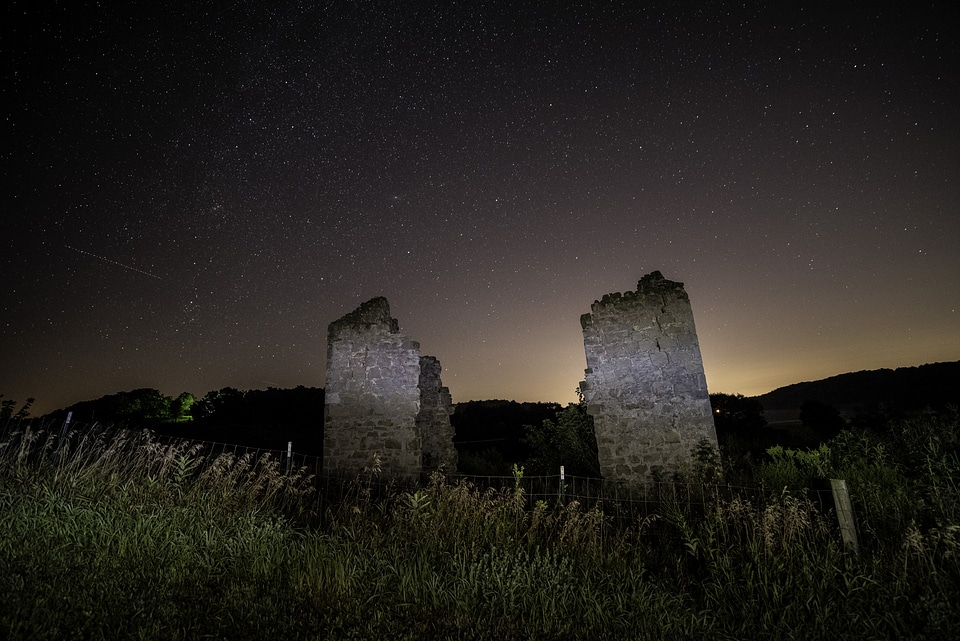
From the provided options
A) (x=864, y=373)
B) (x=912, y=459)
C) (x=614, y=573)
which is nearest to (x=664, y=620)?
(x=614, y=573)

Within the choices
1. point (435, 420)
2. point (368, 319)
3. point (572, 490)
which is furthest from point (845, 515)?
point (435, 420)

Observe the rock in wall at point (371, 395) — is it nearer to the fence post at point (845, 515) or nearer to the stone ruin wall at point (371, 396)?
the stone ruin wall at point (371, 396)

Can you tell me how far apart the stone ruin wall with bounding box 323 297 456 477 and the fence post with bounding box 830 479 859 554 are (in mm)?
7165

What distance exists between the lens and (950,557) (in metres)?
4.22

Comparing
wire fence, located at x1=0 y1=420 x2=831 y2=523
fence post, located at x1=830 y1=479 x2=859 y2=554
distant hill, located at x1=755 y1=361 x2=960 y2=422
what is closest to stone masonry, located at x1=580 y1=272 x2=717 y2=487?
wire fence, located at x1=0 y1=420 x2=831 y2=523

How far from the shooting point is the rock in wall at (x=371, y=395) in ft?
32.1

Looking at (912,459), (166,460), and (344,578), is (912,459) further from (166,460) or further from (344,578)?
(166,460)

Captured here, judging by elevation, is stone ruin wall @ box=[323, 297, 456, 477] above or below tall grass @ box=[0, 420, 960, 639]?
above

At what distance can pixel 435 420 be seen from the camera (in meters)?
13.3

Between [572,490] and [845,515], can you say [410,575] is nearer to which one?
[572,490]

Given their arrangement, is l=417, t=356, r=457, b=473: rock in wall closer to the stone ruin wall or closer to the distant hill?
A: the stone ruin wall

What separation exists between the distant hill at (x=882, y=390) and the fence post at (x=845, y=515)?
3847cm

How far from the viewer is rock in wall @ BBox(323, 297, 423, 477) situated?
980cm

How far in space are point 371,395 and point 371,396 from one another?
2cm
